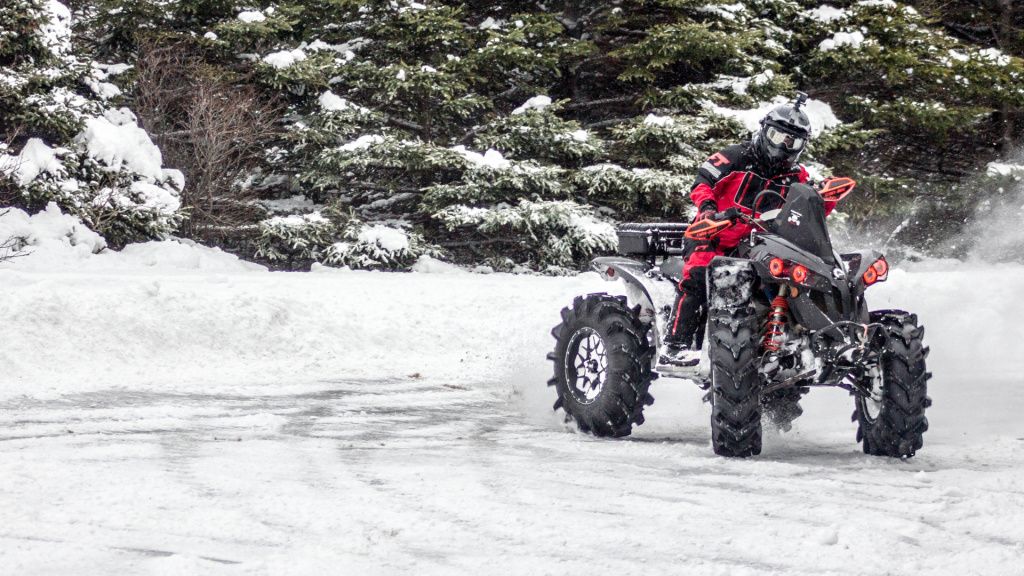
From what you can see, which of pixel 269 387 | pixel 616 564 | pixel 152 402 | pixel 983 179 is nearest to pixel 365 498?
pixel 616 564

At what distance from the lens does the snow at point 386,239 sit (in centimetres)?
1956

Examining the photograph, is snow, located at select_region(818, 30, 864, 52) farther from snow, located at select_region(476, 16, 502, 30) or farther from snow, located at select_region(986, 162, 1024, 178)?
snow, located at select_region(476, 16, 502, 30)

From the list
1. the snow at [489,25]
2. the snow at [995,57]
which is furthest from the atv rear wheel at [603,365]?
the snow at [995,57]

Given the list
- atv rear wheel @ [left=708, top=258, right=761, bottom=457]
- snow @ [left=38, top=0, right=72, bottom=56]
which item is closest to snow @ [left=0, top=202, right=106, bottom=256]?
snow @ [left=38, top=0, right=72, bottom=56]

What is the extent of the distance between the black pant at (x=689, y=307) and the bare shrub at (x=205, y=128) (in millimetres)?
13746

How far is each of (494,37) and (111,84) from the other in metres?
6.74

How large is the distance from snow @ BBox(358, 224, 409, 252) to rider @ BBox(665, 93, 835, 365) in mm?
11948

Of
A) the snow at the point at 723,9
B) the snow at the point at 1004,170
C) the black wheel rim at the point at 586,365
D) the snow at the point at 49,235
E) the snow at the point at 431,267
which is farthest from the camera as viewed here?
the snow at the point at 1004,170

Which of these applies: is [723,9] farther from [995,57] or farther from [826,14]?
[995,57]

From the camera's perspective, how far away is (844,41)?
72.5 ft

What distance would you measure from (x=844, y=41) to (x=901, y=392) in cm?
1681

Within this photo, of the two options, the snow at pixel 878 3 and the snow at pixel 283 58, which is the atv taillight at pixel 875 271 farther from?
the snow at pixel 878 3

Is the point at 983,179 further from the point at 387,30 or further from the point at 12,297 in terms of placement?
the point at 12,297

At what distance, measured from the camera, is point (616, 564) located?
420 cm
